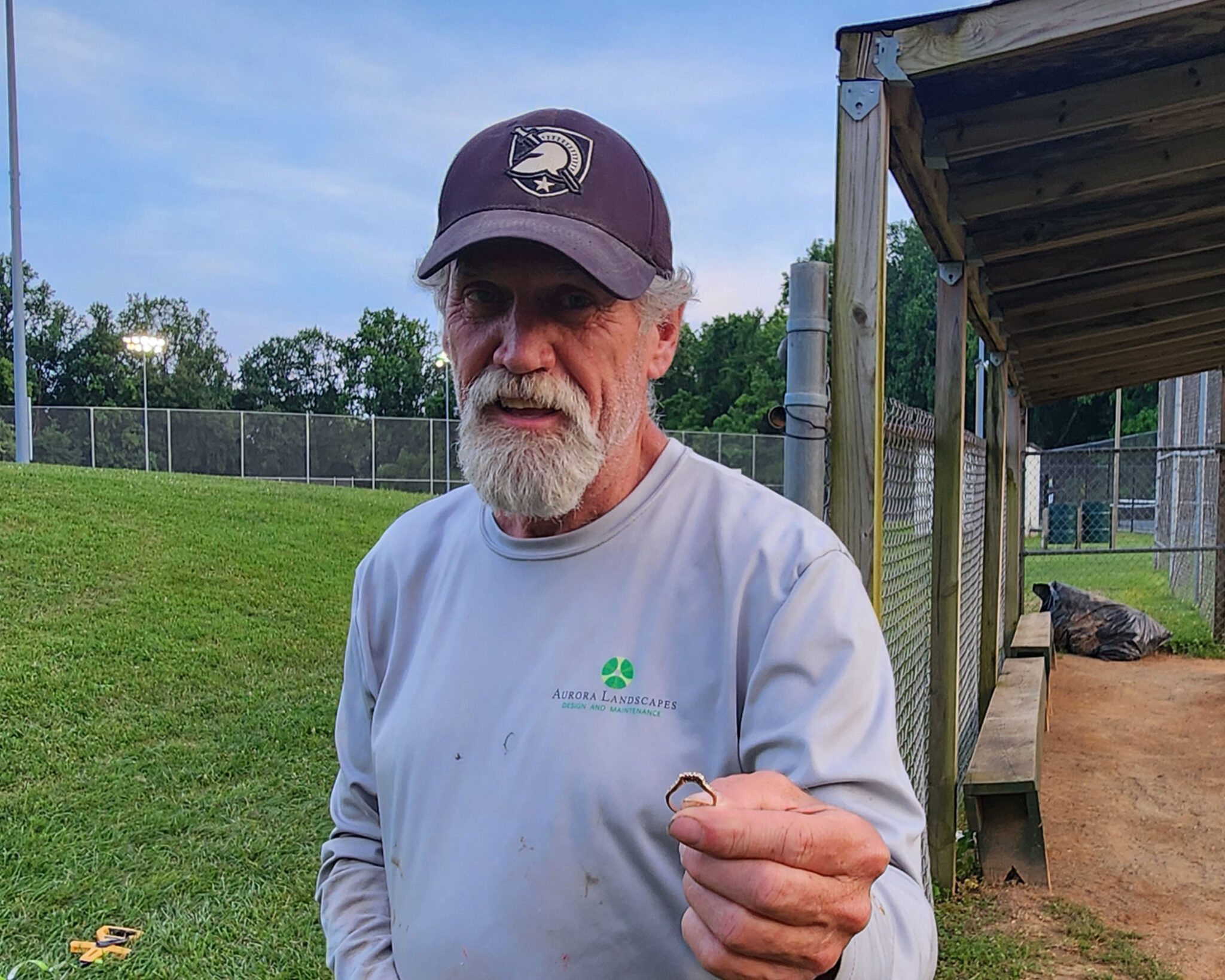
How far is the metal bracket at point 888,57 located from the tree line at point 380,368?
45.7m

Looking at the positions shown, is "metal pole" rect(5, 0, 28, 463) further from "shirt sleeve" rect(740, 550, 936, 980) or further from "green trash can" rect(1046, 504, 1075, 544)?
"green trash can" rect(1046, 504, 1075, 544)

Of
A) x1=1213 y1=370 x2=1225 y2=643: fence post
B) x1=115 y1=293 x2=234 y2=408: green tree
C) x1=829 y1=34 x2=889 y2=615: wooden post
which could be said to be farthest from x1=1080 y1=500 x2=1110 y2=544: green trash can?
x1=115 y1=293 x2=234 y2=408: green tree

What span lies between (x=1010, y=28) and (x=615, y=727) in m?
2.09

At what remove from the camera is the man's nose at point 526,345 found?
150 cm

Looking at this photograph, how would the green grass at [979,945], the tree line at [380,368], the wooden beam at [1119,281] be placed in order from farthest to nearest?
the tree line at [380,368]
the wooden beam at [1119,281]
the green grass at [979,945]

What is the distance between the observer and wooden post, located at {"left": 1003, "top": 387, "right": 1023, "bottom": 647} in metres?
8.77

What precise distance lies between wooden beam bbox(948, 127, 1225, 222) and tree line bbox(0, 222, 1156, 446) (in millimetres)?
44142

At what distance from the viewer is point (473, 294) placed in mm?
1555

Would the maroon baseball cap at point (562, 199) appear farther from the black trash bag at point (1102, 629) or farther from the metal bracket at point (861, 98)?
the black trash bag at point (1102, 629)

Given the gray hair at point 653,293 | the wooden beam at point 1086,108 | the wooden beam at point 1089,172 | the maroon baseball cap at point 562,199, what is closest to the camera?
the maroon baseball cap at point 562,199

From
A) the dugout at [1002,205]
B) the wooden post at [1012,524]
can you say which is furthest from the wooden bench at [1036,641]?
the dugout at [1002,205]

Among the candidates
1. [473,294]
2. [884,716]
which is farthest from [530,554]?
[884,716]

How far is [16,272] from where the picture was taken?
1862cm

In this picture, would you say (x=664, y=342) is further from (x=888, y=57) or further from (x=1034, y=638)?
(x=1034, y=638)
